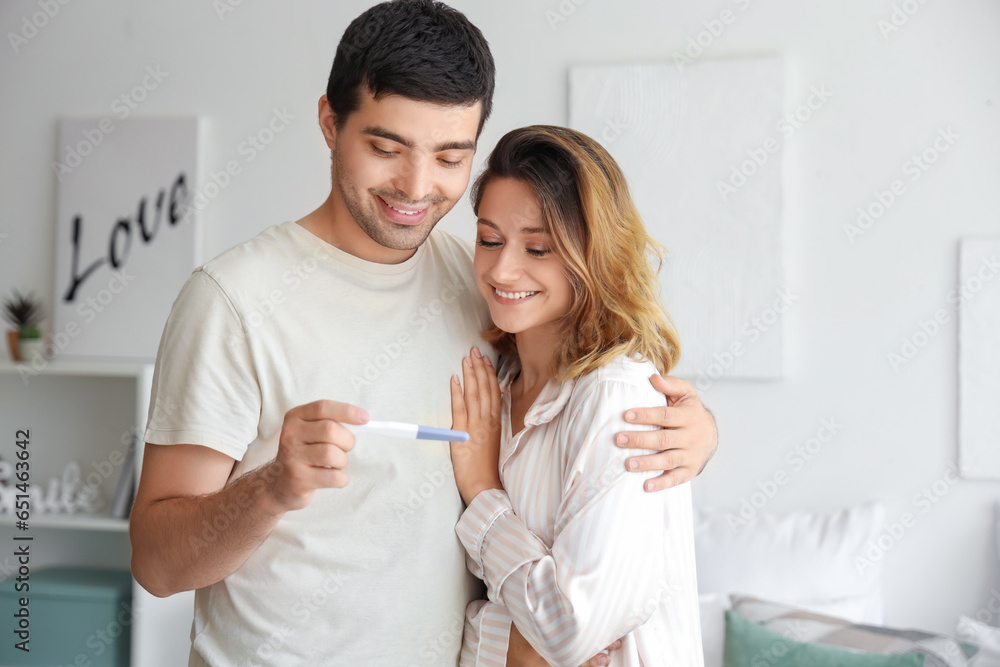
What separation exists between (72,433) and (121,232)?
0.82 m

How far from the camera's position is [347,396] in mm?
1293

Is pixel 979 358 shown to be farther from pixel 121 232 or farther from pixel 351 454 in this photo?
pixel 121 232

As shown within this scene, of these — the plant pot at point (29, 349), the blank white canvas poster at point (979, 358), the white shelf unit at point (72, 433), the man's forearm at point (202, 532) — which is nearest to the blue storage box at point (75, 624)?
the white shelf unit at point (72, 433)

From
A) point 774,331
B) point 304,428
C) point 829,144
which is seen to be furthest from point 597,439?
point 829,144

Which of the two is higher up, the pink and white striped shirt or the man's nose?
the man's nose

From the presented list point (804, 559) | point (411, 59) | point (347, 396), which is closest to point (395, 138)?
point (411, 59)

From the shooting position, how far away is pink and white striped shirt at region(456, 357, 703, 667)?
121 centimetres

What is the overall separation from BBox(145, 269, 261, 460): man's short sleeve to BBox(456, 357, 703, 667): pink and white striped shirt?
397 mm

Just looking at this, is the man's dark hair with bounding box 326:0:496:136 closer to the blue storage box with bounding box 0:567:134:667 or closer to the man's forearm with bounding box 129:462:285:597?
the man's forearm with bounding box 129:462:285:597

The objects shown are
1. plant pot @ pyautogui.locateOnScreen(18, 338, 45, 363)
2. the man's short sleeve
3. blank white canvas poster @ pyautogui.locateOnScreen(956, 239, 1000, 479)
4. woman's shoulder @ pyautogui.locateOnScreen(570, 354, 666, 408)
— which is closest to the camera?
the man's short sleeve

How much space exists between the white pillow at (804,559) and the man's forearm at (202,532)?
1.78 meters

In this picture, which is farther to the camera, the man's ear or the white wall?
the white wall

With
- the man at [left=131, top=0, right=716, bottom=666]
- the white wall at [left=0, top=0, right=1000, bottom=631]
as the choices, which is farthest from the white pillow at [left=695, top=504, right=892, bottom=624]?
the man at [left=131, top=0, right=716, bottom=666]

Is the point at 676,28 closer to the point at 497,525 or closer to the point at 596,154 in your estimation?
the point at 596,154
